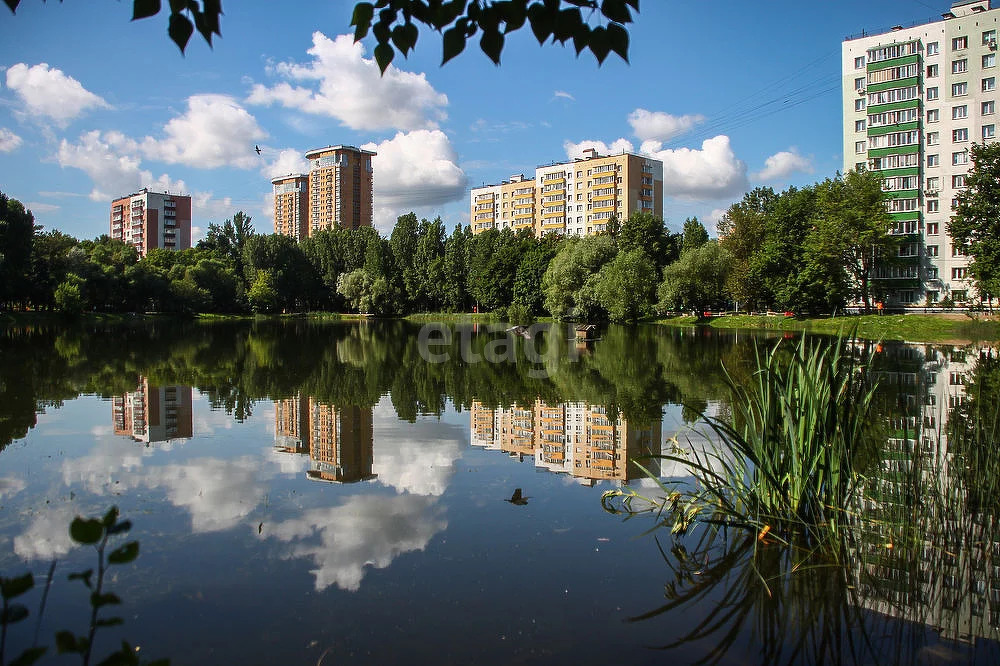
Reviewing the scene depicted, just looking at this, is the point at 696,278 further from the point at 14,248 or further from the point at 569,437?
the point at 14,248

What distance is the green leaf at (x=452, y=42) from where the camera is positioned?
10.9 feet

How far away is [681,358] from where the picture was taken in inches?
1139

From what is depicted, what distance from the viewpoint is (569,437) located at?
12977 mm

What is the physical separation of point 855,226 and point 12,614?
59.0 meters

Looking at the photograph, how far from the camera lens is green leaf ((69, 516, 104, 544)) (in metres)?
2.07

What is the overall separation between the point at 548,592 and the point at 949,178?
65.7 meters

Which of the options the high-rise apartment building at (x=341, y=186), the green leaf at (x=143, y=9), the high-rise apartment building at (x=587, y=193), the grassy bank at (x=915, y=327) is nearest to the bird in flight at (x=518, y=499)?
the green leaf at (x=143, y=9)

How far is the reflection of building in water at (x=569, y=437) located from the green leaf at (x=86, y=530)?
8.21 meters

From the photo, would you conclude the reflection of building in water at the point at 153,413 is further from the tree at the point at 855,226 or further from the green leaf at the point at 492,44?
the tree at the point at 855,226

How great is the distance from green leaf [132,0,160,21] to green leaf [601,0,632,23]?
1.97 meters

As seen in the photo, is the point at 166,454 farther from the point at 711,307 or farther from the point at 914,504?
the point at 711,307

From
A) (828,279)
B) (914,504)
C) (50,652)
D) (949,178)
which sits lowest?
(50,652)

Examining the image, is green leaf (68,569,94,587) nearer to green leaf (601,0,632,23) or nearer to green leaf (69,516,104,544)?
green leaf (69,516,104,544)

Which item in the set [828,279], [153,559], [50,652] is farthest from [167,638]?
[828,279]
